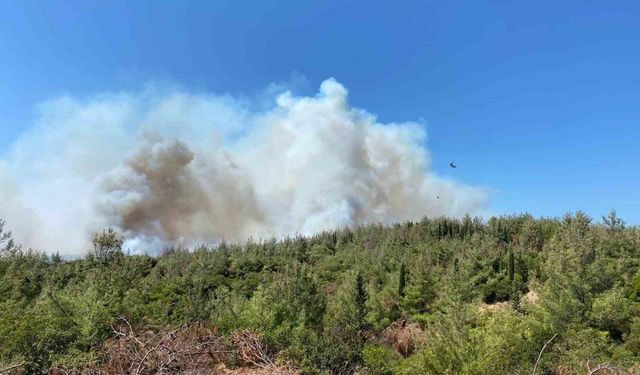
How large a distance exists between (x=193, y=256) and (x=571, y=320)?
279ft

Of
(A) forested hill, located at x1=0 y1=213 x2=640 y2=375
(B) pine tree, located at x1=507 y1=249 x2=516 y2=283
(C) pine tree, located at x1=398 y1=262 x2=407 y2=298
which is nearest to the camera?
(A) forested hill, located at x1=0 y1=213 x2=640 y2=375

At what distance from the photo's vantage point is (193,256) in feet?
338

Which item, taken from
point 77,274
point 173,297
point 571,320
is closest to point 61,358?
point 571,320

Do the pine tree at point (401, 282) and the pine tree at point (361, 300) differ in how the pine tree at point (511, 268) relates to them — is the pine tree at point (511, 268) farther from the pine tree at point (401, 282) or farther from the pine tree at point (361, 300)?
the pine tree at point (361, 300)

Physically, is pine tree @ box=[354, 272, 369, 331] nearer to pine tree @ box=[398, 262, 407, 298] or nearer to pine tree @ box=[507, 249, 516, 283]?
pine tree @ box=[398, 262, 407, 298]

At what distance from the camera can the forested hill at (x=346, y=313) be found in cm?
1386

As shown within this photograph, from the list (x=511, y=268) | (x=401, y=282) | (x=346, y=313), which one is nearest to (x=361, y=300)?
(x=346, y=313)

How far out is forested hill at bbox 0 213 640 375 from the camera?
1386 cm

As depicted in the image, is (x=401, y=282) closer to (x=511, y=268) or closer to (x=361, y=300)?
(x=361, y=300)

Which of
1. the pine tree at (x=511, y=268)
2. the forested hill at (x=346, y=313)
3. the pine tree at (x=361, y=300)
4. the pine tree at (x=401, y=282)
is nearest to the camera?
the forested hill at (x=346, y=313)

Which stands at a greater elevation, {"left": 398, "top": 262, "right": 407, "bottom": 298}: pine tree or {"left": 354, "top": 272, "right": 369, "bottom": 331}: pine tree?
{"left": 398, "top": 262, "right": 407, "bottom": 298}: pine tree

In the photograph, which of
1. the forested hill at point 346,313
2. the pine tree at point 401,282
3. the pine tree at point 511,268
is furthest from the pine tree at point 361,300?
the pine tree at point 511,268

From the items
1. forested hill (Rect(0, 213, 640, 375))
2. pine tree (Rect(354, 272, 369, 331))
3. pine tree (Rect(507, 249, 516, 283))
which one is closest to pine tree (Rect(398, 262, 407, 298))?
forested hill (Rect(0, 213, 640, 375))

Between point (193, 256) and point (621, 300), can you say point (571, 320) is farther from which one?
point (193, 256)
